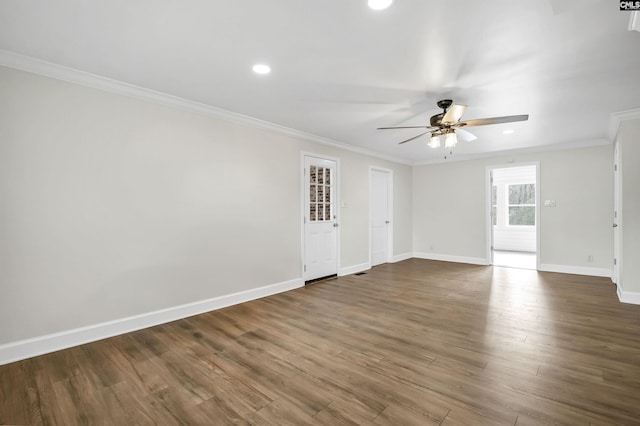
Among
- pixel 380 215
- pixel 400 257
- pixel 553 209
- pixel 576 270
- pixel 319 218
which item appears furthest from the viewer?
pixel 400 257

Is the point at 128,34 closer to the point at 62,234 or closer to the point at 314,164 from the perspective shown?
the point at 62,234

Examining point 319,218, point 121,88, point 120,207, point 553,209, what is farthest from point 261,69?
point 553,209

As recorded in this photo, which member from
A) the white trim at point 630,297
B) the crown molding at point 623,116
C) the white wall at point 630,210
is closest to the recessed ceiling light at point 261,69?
the crown molding at point 623,116

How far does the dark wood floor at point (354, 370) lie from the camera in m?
1.80

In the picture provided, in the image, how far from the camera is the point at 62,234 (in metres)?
2.66

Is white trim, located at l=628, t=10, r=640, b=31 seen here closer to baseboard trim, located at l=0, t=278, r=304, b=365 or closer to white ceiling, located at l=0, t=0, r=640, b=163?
white ceiling, located at l=0, t=0, r=640, b=163

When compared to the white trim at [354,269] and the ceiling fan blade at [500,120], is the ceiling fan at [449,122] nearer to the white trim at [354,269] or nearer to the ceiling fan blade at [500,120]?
the ceiling fan blade at [500,120]

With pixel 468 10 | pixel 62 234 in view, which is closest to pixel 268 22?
pixel 468 10

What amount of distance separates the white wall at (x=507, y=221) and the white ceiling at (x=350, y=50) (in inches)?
209

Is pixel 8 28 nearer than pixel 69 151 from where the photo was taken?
Yes

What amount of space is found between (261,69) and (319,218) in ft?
9.60

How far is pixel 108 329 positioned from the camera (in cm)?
287

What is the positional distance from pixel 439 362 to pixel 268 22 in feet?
9.51

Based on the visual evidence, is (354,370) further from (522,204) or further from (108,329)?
(522,204)
